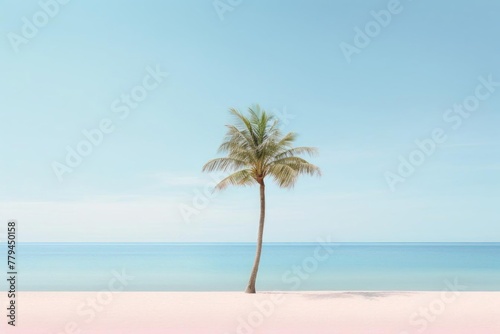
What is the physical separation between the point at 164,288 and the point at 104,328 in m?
22.3

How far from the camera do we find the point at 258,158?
18.5 meters

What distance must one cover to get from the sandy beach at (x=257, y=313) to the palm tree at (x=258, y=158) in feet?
11.4

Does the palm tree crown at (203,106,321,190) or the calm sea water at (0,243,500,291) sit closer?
the palm tree crown at (203,106,321,190)

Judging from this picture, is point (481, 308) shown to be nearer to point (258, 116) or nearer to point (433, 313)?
point (433, 313)

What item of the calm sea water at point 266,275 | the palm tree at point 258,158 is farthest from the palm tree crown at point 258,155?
the calm sea water at point 266,275

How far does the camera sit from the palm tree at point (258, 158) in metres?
18.4

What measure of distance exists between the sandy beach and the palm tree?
11.4 feet

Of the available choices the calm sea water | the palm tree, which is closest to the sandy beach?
the palm tree

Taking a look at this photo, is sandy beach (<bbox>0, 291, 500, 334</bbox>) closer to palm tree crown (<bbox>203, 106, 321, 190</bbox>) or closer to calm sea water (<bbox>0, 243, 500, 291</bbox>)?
palm tree crown (<bbox>203, 106, 321, 190</bbox>)

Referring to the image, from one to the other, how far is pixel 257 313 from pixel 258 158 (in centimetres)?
715

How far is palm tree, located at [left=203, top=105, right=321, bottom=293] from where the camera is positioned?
60.5 ft

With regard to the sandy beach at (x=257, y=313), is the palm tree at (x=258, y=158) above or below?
above

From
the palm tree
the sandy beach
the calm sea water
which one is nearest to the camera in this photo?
the sandy beach

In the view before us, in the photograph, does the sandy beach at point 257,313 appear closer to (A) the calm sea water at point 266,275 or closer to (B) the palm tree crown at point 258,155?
(B) the palm tree crown at point 258,155
